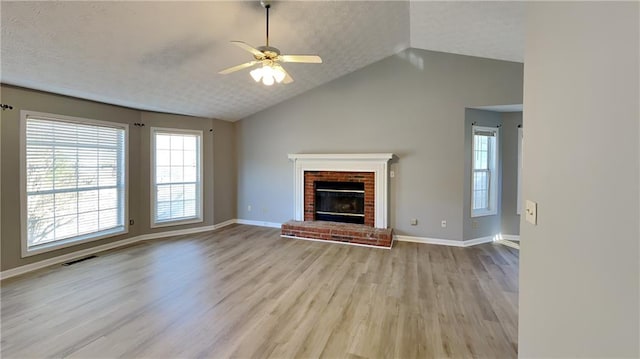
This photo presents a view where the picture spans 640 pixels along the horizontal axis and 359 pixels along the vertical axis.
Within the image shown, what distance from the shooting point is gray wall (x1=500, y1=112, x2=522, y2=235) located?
5230mm

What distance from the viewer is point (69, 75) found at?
354 centimetres

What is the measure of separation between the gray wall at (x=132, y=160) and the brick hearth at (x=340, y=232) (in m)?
1.93

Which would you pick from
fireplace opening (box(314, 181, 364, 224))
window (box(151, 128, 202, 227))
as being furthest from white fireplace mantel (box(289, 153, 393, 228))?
window (box(151, 128, 202, 227))

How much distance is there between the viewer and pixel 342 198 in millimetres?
5855

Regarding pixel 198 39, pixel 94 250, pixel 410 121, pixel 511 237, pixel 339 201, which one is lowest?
pixel 94 250

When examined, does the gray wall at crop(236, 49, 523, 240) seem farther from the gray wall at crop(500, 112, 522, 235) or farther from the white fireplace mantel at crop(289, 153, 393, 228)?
the gray wall at crop(500, 112, 522, 235)

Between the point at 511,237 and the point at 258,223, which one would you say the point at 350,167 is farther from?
the point at 511,237

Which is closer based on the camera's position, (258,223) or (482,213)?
(482,213)

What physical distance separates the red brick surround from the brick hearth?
0.74 feet

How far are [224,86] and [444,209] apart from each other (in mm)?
4327

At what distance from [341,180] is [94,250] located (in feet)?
14.3

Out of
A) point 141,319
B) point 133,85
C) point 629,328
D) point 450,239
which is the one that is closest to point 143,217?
point 133,85

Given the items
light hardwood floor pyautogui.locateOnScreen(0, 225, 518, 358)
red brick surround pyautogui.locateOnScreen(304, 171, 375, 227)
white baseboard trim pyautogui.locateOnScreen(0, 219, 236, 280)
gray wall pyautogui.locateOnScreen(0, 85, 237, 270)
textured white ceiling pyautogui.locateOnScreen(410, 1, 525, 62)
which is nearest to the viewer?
light hardwood floor pyautogui.locateOnScreen(0, 225, 518, 358)

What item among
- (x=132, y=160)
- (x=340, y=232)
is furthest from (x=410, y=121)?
(x=132, y=160)
